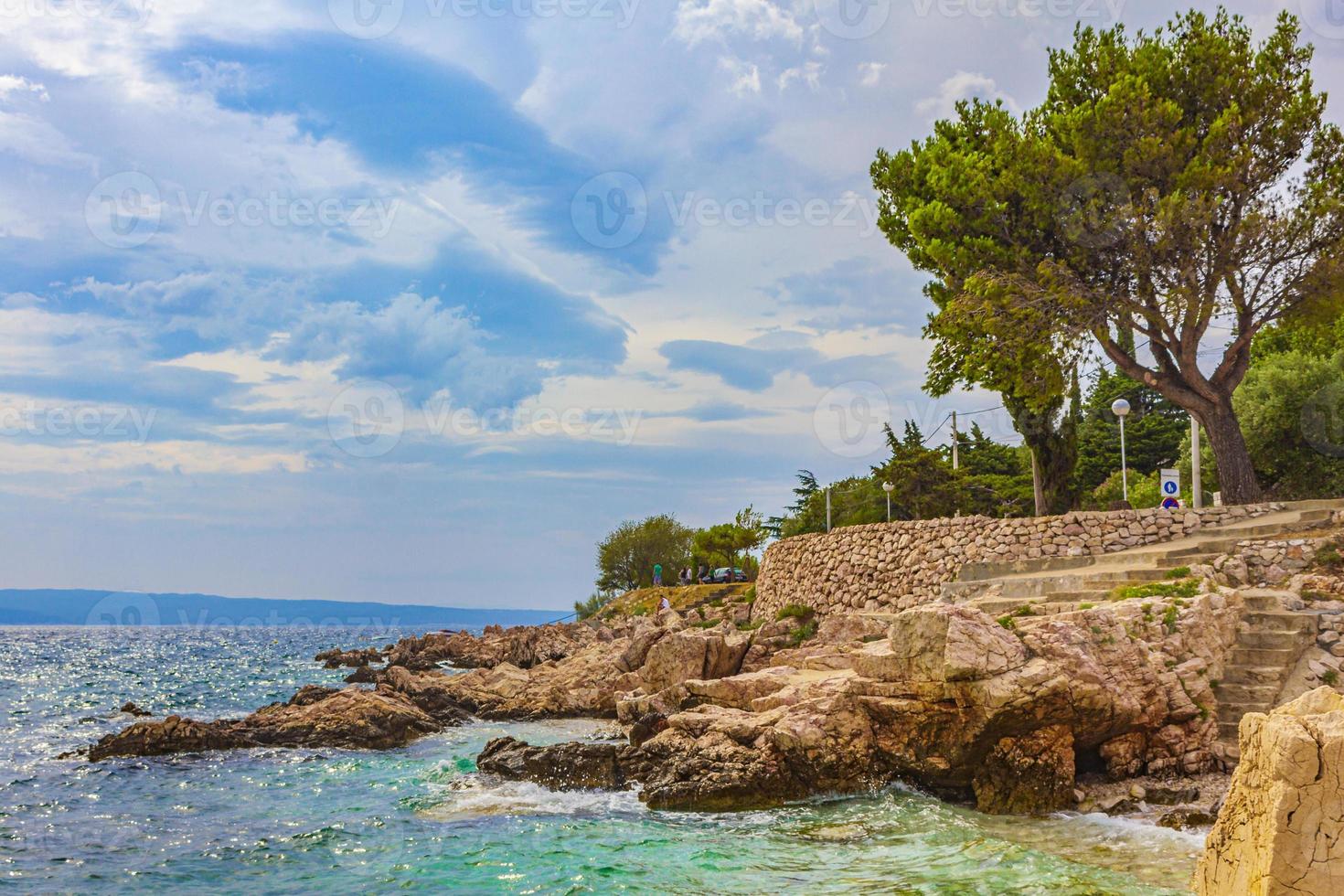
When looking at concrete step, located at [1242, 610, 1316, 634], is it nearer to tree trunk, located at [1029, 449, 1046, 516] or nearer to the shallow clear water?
the shallow clear water

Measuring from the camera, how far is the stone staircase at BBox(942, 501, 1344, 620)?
17.1m

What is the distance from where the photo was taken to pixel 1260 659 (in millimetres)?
13586

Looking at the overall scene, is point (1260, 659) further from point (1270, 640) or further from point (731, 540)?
point (731, 540)

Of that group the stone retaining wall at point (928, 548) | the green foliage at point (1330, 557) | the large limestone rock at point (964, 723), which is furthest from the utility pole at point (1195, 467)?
the large limestone rock at point (964, 723)

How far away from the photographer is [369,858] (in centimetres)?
1156

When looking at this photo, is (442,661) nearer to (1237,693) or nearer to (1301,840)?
(1237,693)

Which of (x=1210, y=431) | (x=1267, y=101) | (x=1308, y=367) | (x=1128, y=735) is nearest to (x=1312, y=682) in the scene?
(x=1128, y=735)

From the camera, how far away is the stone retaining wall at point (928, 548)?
2072 centimetres

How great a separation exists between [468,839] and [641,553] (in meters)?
56.3

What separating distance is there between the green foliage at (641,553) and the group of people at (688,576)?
385cm

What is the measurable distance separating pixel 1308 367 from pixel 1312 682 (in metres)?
23.1

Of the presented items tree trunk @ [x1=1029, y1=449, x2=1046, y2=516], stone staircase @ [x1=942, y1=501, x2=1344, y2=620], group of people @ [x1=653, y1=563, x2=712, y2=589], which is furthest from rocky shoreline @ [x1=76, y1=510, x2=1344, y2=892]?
group of people @ [x1=653, y1=563, x2=712, y2=589]

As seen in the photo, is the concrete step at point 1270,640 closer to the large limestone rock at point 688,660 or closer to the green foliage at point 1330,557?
the green foliage at point 1330,557

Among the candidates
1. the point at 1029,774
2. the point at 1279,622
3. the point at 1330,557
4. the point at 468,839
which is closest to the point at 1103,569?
the point at 1330,557
